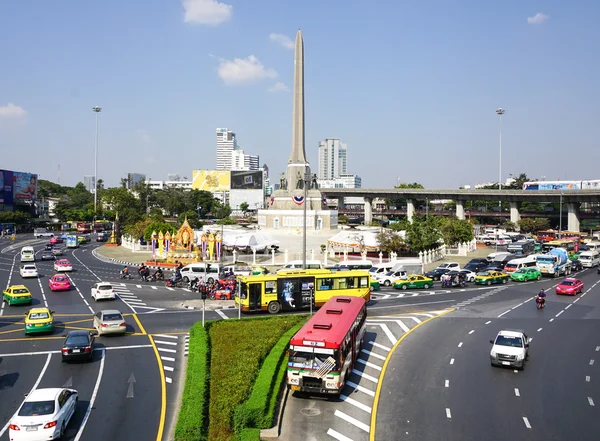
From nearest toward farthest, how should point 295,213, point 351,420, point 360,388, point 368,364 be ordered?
1. point 351,420
2. point 360,388
3. point 368,364
4. point 295,213

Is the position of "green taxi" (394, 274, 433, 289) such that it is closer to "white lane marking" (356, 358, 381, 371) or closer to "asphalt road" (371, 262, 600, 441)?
"asphalt road" (371, 262, 600, 441)

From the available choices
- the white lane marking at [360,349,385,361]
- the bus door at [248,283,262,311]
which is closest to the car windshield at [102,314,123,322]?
the bus door at [248,283,262,311]

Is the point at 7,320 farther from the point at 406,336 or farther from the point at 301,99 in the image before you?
the point at 301,99

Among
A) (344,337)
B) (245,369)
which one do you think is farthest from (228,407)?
(344,337)

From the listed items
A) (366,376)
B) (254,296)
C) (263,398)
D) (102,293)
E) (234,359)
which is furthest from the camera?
(102,293)

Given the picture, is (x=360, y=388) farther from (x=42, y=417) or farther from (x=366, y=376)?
(x=42, y=417)

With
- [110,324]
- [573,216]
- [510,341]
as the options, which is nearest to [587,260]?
[510,341]
